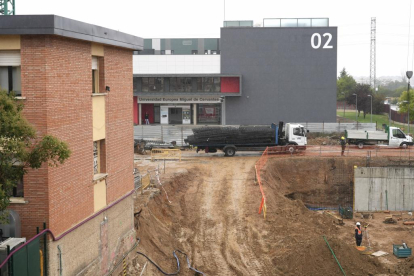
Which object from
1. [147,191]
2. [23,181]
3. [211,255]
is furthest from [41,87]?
[147,191]

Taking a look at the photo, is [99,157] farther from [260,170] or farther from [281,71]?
[281,71]

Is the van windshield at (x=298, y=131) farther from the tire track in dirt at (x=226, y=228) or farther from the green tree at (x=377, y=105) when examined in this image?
the green tree at (x=377, y=105)

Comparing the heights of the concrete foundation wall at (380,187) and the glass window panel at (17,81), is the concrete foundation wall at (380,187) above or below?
below

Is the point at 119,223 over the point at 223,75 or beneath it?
beneath

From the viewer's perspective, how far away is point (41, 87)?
13266mm

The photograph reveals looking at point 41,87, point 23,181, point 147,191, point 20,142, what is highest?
point 41,87

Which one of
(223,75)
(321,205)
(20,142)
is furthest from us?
(223,75)

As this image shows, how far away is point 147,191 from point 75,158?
14.2m

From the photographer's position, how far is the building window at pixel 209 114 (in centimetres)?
6272

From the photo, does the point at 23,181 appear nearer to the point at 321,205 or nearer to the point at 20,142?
the point at 20,142

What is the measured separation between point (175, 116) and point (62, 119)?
4964 centimetres

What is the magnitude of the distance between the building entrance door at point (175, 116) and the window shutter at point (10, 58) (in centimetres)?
4994

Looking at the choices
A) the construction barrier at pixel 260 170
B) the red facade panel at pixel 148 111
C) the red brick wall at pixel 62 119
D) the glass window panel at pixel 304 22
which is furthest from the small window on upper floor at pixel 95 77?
the red facade panel at pixel 148 111

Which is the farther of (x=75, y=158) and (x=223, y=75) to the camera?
(x=223, y=75)
